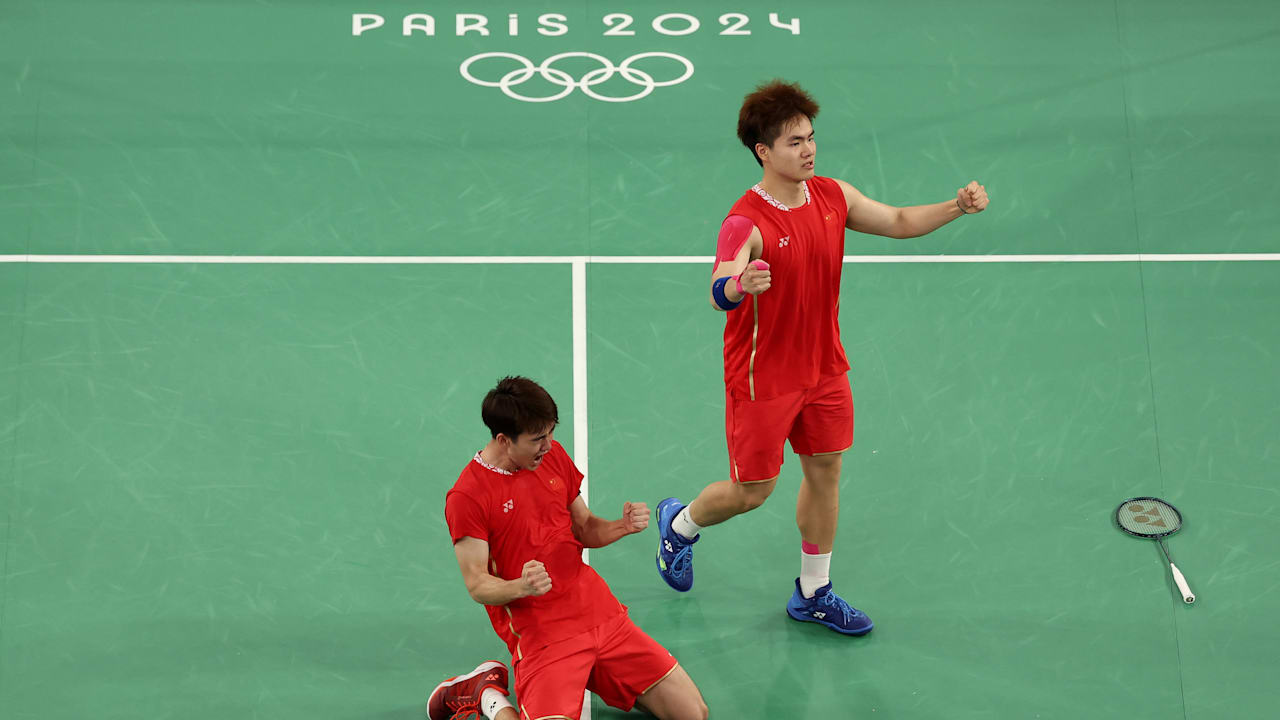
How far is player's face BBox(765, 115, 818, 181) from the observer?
15.7ft

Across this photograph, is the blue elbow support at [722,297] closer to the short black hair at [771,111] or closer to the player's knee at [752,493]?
the short black hair at [771,111]

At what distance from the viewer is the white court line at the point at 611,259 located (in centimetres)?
700

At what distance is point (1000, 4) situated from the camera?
8.50 meters

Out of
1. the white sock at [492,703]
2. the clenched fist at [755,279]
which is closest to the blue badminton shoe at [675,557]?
the white sock at [492,703]

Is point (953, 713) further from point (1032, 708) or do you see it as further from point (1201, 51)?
point (1201, 51)

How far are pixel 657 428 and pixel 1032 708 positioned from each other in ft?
7.63

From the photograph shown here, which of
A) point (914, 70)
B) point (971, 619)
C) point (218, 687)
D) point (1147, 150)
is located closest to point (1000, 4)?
point (914, 70)

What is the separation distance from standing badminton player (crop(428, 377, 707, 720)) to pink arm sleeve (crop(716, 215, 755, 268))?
0.92 metres

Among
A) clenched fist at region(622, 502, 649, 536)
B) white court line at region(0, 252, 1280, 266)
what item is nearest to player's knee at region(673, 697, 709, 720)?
clenched fist at region(622, 502, 649, 536)

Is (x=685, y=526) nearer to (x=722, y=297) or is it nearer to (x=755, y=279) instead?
(x=722, y=297)

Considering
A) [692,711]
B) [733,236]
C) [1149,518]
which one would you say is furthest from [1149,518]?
[733,236]

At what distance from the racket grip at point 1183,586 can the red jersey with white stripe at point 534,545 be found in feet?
8.92

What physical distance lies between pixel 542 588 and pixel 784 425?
1311 millimetres

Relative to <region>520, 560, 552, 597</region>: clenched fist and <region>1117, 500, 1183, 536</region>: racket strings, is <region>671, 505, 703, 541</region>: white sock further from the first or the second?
<region>1117, 500, 1183, 536</region>: racket strings
